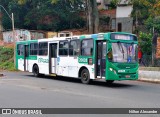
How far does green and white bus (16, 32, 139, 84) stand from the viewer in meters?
17.5

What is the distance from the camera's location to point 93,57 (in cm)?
1838

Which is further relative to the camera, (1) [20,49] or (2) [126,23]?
(2) [126,23]

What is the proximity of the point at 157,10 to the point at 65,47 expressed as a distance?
374 inches

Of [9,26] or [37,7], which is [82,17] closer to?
[37,7]

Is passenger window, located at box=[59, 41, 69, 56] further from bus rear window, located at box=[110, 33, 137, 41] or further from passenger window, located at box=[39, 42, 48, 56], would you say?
bus rear window, located at box=[110, 33, 137, 41]

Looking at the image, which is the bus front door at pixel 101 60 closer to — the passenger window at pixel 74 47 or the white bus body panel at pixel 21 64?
the passenger window at pixel 74 47

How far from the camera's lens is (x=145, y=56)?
1115 inches

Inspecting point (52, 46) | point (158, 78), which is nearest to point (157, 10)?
point (158, 78)

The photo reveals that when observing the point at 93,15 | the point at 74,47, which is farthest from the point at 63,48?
the point at 93,15

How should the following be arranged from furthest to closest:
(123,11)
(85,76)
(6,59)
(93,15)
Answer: (123,11)
(6,59)
(93,15)
(85,76)

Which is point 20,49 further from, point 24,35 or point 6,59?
point 24,35

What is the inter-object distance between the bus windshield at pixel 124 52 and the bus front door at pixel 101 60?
23.5 inches

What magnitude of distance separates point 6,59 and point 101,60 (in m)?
27.3

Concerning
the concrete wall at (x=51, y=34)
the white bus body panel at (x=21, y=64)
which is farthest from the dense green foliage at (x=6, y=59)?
the concrete wall at (x=51, y=34)
